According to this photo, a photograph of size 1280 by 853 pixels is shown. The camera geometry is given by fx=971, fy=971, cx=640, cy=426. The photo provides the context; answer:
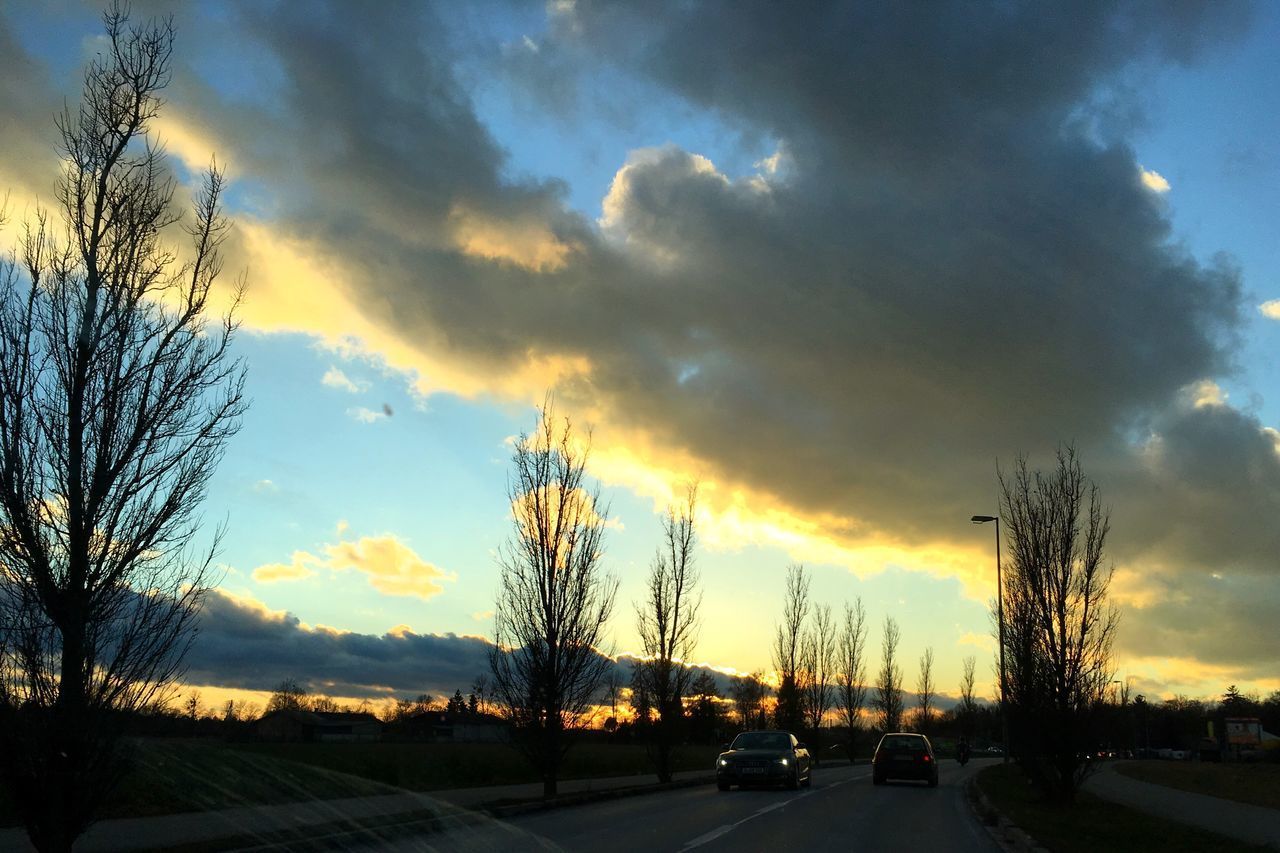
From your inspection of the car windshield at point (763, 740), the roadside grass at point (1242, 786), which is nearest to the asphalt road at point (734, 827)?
the car windshield at point (763, 740)

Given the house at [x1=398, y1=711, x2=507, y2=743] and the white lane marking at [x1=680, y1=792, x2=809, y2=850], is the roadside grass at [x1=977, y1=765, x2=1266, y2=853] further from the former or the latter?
the house at [x1=398, y1=711, x2=507, y2=743]

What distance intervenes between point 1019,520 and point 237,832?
18350 mm

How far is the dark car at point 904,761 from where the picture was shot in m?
31.7

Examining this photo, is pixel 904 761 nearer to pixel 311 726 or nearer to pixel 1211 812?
pixel 1211 812

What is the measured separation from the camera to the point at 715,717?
307ft

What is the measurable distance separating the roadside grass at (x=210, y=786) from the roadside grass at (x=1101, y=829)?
45.0ft

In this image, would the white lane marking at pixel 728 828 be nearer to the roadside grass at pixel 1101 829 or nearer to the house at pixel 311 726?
the roadside grass at pixel 1101 829

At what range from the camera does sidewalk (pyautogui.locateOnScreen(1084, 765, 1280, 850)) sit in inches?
741

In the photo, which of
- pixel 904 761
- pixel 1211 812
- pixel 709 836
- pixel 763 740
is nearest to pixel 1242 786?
pixel 1211 812

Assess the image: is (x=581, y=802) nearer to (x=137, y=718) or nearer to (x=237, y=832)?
(x=237, y=832)

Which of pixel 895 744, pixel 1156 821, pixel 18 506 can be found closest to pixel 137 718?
pixel 18 506

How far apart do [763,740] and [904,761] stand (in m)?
6.57

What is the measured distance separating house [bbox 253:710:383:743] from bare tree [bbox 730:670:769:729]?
126 feet

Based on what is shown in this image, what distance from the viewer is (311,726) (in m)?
107
